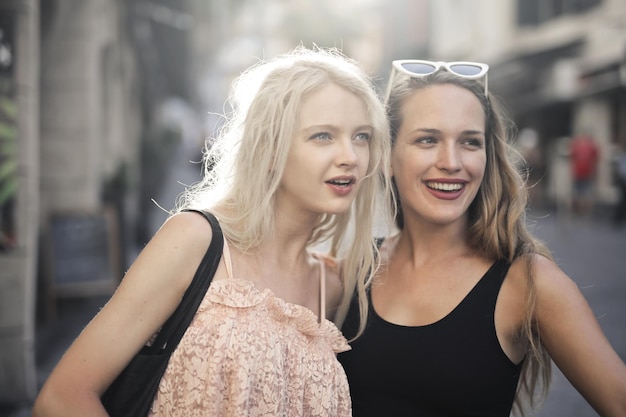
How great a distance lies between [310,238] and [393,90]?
0.72 metres

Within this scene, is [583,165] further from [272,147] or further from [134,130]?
[272,147]

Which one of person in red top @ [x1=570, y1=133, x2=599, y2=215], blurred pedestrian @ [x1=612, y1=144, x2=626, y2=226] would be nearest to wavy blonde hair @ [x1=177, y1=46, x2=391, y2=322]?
blurred pedestrian @ [x1=612, y1=144, x2=626, y2=226]

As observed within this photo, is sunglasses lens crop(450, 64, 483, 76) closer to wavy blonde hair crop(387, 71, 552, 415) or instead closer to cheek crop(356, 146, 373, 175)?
wavy blonde hair crop(387, 71, 552, 415)

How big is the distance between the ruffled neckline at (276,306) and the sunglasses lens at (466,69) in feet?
3.63

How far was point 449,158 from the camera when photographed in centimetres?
258

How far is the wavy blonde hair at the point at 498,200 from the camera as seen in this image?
2.59 meters

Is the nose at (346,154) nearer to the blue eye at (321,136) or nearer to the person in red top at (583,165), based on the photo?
the blue eye at (321,136)

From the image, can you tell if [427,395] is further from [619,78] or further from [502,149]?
[619,78]

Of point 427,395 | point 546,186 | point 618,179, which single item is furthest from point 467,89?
point 546,186

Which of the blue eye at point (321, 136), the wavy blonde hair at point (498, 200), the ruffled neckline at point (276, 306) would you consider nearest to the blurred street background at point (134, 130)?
the wavy blonde hair at point (498, 200)

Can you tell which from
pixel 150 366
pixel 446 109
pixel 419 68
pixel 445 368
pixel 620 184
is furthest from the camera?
pixel 620 184

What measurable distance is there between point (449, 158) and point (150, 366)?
51.1 inches

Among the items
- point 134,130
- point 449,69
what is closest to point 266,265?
point 449,69

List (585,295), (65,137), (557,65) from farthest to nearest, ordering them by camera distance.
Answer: (557,65)
(65,137)
(585,295)
